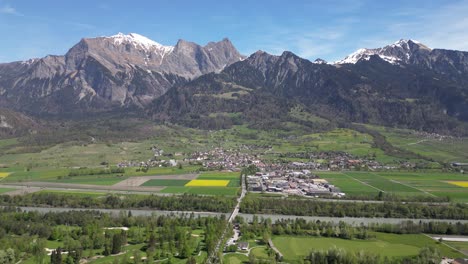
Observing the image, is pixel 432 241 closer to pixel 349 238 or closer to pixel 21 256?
pixel 349 238

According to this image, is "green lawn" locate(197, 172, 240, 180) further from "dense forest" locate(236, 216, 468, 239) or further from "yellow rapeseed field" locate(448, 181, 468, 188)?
"yellow rapeseed field" locate(448, 181, 468, 188)

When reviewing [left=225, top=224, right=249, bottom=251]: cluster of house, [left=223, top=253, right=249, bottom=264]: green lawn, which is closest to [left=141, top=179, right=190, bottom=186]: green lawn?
[left=225, top=224, right=249, bottom=251]: cluster of house

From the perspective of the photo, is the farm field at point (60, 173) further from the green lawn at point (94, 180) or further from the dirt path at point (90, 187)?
the dirt path at point (90, 187)

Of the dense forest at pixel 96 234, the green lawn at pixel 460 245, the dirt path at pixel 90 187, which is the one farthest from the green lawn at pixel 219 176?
the green lawn at pixel 460 245

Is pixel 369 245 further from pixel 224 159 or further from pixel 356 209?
pixel 224 159

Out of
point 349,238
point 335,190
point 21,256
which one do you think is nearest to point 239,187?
point 335,190

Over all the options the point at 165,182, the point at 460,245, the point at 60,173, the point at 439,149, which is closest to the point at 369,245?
the point at 460,245
